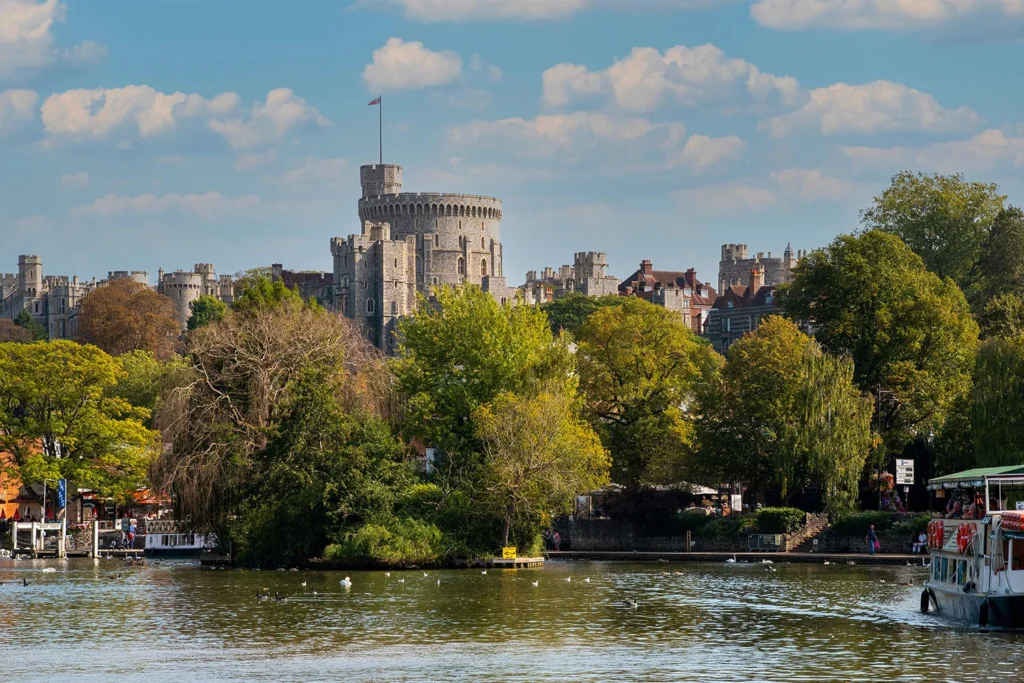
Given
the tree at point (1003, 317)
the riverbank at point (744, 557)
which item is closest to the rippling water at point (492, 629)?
the riverbank at point (744, 557)

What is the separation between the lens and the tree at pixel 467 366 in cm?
6512

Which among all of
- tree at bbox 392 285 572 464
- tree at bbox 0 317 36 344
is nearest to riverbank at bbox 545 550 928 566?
tree at bbox 392 285 572 464

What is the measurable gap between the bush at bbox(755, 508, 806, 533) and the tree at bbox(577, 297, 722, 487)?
698 centimetres

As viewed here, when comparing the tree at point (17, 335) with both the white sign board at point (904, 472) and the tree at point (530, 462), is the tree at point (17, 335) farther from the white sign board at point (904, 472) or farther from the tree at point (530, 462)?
the white sign board at point (904, 472)

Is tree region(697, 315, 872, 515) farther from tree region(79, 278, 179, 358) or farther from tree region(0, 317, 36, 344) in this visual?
tree region(0, 317, 36, 344)

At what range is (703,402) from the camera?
234 ft

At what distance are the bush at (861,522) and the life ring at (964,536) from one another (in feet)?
86.0

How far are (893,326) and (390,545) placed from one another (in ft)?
85.7

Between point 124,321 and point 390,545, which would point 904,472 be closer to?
point 390,545

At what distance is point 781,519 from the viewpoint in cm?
6625

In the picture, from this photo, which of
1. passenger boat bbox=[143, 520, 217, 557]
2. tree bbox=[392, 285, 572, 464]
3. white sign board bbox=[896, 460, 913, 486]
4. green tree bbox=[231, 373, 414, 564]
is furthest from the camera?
passenger boat bbox=[143, 520, 217, 557]

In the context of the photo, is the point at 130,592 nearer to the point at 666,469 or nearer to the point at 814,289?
the point at 666,469

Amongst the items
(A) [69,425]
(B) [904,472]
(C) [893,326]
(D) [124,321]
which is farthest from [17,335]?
(B) [904,472]

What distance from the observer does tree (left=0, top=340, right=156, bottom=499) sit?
76688 millimetres
